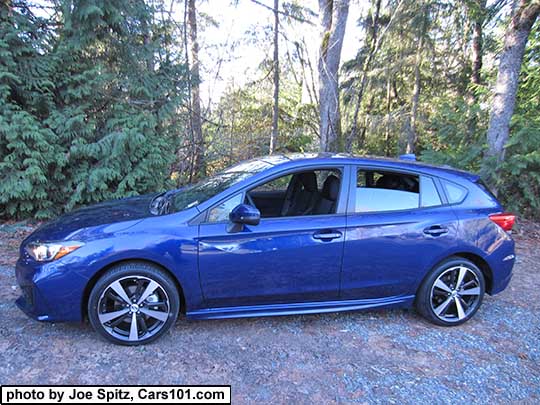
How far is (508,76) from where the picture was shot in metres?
6.16

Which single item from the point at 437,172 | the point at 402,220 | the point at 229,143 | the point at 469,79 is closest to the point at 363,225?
the point at 402,220

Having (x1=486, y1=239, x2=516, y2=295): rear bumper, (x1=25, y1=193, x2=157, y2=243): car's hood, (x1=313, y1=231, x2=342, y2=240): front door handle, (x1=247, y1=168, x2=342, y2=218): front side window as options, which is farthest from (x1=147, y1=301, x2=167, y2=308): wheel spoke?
(x1=486, y1=239, x2=516, y2=295): rear bumper

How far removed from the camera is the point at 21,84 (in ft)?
17.1

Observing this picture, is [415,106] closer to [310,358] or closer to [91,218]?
[310,358]

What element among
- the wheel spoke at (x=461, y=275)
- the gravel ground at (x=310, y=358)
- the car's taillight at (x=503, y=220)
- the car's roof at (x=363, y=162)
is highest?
the car's roof at (x=363, y=162)

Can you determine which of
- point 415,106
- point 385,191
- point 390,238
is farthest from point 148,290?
point 415,106

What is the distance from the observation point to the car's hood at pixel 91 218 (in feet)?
8.52

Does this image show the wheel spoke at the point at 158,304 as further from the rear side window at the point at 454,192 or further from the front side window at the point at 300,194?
the rear side window at the point at 454,192

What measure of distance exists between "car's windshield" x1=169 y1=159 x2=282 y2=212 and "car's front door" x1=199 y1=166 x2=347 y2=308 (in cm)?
29

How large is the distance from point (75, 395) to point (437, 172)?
326 centimetres

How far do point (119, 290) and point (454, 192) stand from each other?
2.92m

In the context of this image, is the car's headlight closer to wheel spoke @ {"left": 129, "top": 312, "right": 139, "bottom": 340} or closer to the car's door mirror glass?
wheel spoke @ {"left": 129, "top": 312, "right": 139, "bottom": 340}

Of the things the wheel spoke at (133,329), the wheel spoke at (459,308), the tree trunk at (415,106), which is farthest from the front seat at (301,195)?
the tree trunk at (415,106)

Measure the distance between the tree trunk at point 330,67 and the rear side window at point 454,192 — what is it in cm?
551
